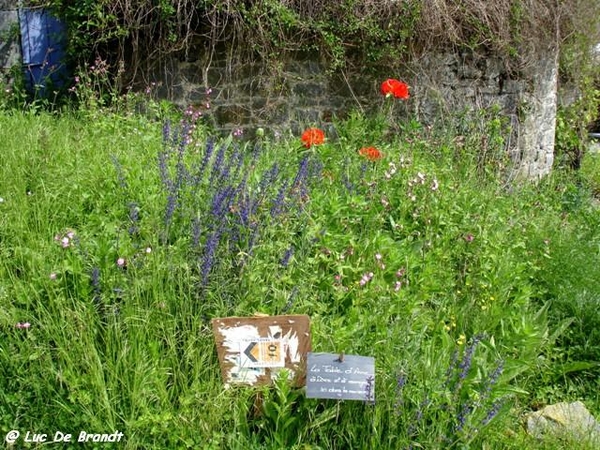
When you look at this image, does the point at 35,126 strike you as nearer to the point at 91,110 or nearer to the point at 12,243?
the point at 91,110

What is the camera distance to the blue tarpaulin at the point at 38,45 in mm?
6793

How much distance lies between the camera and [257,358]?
2.64m

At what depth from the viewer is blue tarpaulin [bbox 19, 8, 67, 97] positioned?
22.3 ft

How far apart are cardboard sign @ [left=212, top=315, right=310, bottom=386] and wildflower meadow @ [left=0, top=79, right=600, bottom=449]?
6 cm

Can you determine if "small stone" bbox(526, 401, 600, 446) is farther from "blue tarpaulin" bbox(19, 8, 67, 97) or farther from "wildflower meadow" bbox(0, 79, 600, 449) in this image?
"blue tarpaulin" bbox(19, 8, 67, 97)

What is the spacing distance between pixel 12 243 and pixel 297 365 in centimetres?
160

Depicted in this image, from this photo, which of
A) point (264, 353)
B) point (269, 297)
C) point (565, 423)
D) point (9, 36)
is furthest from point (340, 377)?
point (9, 36)

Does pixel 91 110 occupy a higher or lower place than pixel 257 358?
higher

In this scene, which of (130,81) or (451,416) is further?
(130,81)

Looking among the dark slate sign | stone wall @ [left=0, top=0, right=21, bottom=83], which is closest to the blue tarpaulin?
stone wall @ [left=0, top=0, right=21, bottom=83]

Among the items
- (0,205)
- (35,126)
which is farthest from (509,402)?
(35,126)

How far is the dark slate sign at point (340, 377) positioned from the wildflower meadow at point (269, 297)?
0.05 metres

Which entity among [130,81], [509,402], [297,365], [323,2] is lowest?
[509,402]

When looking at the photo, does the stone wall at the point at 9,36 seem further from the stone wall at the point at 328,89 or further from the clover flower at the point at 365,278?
the clover flower at the point at 365,278
